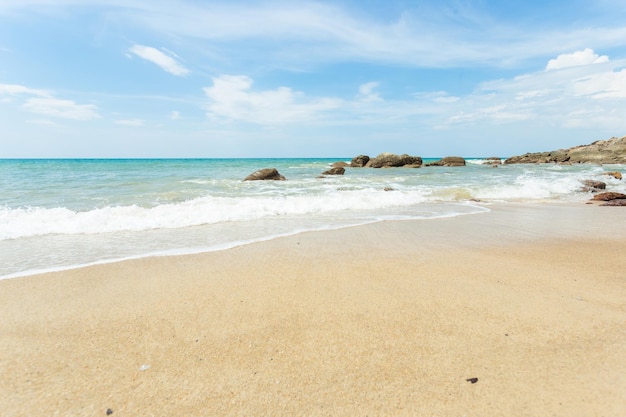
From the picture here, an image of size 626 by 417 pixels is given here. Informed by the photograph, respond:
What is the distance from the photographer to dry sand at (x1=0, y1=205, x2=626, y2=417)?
1909 mm

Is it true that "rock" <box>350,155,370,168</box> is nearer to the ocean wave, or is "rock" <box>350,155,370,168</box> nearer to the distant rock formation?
the distant rock formation

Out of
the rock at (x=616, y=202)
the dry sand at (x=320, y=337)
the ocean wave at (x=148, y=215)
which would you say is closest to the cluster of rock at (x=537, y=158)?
the ocean wave at (x=148, y=215)

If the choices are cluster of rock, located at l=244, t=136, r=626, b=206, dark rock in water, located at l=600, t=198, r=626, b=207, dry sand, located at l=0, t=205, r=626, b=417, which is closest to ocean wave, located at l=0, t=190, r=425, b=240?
dry sand, located at l=0, t=205, r=626, b=417

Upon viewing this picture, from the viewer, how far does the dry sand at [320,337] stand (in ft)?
6.26

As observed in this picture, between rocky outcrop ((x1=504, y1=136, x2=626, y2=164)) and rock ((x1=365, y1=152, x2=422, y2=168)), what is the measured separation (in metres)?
27.1

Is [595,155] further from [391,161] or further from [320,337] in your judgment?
[320,337]

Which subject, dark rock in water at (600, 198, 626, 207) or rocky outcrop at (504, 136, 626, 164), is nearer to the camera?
dark rock in water at (600, 198, 626, 207)

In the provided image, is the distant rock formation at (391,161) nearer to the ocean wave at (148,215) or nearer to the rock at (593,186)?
the rock at (593,186)

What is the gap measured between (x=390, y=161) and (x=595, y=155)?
33475 millimetres

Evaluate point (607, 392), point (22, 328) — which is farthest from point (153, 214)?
point (607, 392)

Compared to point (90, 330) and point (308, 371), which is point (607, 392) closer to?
point (308, 371)

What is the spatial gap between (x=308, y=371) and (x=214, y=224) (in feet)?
18.7

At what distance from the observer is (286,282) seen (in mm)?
3766

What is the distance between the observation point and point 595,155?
47875 millimetres
